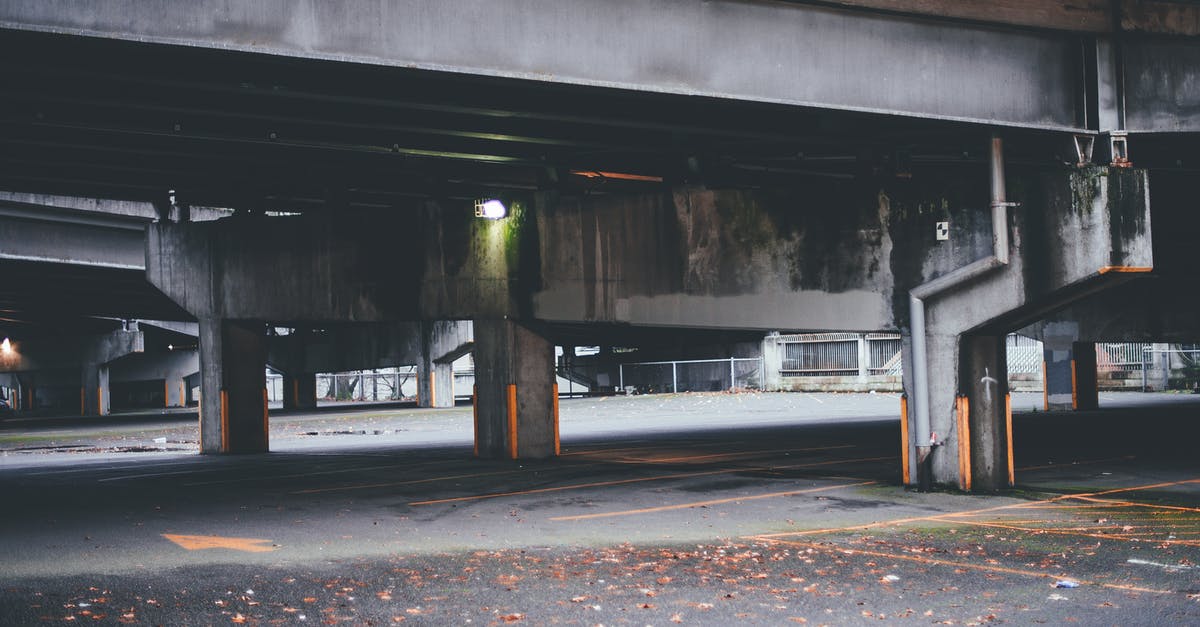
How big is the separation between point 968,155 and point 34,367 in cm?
6502

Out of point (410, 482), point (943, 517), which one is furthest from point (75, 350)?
point (943, 517)

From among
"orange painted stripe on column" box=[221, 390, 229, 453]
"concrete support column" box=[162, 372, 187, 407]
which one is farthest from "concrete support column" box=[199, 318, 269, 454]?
"concrete support column" box=[162, 372, 187, 407]

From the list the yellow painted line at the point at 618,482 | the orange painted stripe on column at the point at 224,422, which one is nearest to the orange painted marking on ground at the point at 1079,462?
the yellow painted line at the point at 618,482

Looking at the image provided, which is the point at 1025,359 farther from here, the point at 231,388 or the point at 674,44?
the point at 674,44

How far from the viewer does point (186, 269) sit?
2745cm

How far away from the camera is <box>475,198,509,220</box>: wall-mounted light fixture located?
2303cm

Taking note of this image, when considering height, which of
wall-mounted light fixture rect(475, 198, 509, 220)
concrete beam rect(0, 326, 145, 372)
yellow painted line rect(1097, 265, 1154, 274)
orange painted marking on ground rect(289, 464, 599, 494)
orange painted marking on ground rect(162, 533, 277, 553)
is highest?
wall-mounted light fixture rect(475, 198, 509, 220)

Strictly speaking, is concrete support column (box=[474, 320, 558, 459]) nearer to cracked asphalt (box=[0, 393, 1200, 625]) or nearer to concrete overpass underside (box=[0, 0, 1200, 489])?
concrete overpass underside (box=[0, 0, 1200, 489])

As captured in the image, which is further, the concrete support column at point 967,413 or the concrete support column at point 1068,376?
the concrete support column at point 1068,376

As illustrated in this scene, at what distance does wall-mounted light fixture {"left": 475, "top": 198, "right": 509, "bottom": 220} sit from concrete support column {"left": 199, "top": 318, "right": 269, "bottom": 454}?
8.09 m

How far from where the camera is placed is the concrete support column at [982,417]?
1650 cm

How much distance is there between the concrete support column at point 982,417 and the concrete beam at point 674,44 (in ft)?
11.8

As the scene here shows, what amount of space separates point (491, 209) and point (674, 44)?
9.97 meters

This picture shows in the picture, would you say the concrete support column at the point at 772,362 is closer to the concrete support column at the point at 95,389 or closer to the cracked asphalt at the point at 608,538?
the cracked asphalt at the point at 608,538
